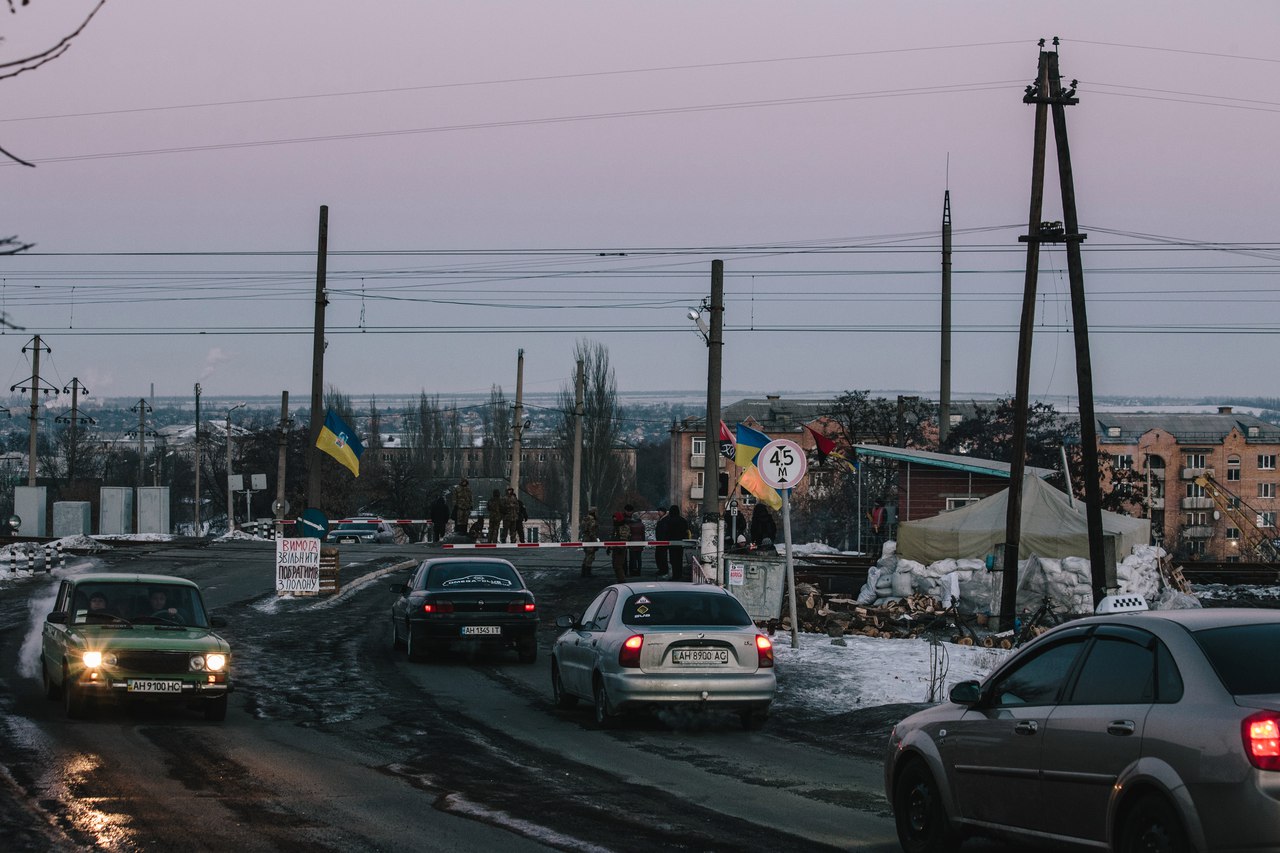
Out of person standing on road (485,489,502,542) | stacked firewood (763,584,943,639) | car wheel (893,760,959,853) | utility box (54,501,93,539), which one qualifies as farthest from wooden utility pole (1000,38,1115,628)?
utility box (54,501,93,539)

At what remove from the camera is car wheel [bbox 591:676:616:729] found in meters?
15.0

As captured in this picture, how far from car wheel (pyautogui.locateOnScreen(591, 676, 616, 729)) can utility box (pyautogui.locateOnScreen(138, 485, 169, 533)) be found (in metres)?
47.7

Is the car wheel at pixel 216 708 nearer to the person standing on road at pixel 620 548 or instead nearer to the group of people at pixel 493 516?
the person standing on road at pixel 620 548

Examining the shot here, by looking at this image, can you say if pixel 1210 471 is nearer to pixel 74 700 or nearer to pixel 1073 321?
pixel 1073 321

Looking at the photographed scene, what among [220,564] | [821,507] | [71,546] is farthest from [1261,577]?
[821,507]

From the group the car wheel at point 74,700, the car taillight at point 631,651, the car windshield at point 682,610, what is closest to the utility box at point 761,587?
the car windshield at point 682,610

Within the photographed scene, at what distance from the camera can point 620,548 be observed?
3344cm

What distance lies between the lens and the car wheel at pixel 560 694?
1673 centimetres

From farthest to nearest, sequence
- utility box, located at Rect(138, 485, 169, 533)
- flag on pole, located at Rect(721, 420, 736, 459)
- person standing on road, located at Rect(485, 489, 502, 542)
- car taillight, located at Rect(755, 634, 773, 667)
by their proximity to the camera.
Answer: utility box, located at Rect(138, 485, 169, 533) < person standing on road, located at Rect(485, 489, 502, 542) < flag on pole, located at Rect(721, 420, 736, 459) < car taillight, located at Rect(755, 634, 773, 667)

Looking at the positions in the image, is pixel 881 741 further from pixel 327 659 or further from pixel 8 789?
pixel 327 659

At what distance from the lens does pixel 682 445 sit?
132 m

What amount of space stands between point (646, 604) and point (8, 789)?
21.6 ft

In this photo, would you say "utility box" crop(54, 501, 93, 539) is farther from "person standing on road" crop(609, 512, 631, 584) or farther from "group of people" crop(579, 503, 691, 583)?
"person standing on road" crop(609, 512, 631, 584)

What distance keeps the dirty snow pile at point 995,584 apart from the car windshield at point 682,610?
17.2 m
